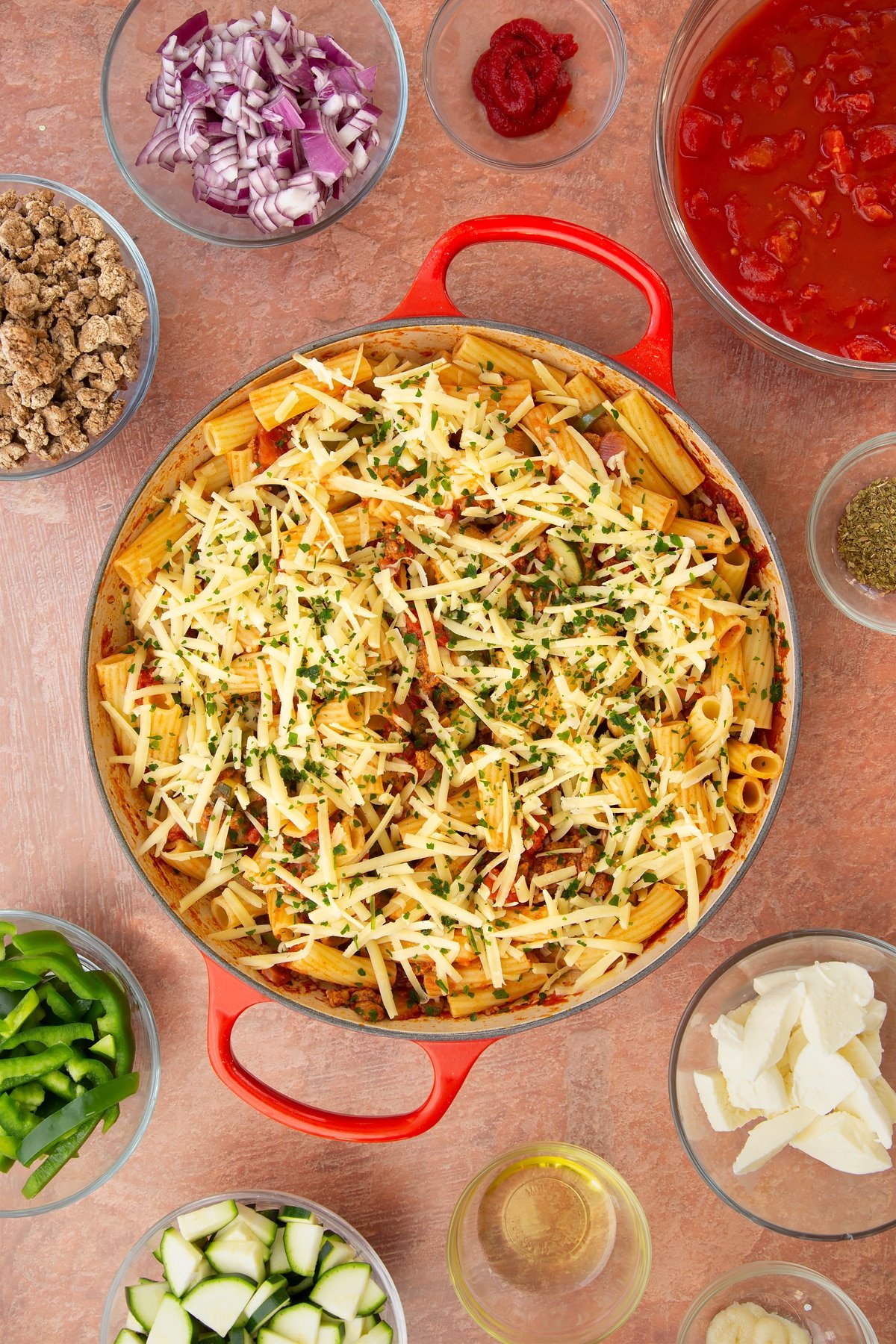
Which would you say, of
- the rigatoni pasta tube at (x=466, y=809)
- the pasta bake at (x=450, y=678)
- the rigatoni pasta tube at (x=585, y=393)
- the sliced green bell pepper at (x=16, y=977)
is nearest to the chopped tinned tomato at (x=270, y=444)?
the pasta bake at (x=450, y=678)

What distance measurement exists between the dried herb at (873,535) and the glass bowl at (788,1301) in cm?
180

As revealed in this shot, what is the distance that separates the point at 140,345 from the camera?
2.44 metres

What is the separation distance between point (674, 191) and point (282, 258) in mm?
987

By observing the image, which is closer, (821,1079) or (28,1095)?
(821,1079)

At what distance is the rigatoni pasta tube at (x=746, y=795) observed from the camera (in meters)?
2.17

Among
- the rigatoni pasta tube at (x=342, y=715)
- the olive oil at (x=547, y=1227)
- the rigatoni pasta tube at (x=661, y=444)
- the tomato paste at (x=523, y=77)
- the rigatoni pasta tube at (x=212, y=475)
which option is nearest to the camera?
the rigatoni pasta tube at (x=342, y=715)

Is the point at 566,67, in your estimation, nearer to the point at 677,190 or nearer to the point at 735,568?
the point at 677,190

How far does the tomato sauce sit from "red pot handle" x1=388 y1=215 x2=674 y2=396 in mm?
260

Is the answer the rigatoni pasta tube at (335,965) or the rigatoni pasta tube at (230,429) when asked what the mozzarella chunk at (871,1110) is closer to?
the rigatoni pasta tube at (335,965)

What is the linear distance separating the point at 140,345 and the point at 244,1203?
7.31ft

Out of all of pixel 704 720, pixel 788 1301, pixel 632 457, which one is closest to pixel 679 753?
pixel 704 720

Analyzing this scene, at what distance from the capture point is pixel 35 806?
2.65 m

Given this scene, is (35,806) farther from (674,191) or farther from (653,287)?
(674,191)

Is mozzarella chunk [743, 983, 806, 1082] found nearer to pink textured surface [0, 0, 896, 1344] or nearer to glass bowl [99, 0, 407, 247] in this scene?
pink textured surface [0, 0, 896, 1344]
